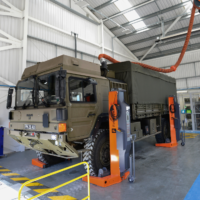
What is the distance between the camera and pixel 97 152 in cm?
420

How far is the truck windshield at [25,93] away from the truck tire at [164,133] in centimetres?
613

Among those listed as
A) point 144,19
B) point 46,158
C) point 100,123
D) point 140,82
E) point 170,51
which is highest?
point 144,19

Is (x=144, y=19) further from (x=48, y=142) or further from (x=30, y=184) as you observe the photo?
(x=30, y=184)

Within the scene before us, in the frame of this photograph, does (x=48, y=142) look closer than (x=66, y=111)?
No

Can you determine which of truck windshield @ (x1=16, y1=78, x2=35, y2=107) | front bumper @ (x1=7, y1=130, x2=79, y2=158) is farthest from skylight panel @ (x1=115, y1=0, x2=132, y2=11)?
front bumper @ (x1=7, y1=130, x2=79, y2=158)

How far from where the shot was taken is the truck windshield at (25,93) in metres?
4.31

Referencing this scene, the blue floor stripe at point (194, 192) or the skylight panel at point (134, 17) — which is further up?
the skylight panel at point (134, 17)

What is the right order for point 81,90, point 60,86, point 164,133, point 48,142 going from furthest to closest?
point 164,133 < point 81,90 < point 48,142 < point 60,86

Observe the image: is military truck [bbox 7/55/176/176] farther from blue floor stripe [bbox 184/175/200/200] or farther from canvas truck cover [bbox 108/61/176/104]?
blue floor stripe [bbox 184/175/200/200]

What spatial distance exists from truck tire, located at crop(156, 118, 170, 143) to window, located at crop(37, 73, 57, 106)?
592 centimetres

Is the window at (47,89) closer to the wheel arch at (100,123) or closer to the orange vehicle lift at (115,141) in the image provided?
the wheel arch at (100,123)

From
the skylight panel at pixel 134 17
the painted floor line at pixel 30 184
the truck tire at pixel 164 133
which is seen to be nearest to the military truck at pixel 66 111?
the painted floor line at pixel 30 184

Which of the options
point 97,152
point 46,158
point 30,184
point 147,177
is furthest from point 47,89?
point 147,177

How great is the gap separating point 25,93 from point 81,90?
5.40ft
